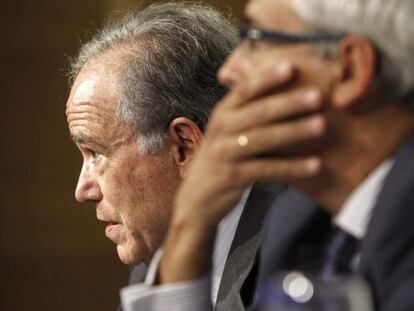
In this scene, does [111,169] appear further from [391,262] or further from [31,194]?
[31,194]

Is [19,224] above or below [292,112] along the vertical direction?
below

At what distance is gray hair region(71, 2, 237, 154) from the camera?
90.8 inches

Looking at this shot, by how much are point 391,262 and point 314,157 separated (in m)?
0.20

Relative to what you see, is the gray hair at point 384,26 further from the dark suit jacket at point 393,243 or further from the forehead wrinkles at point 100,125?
the forehead wrinkles at point 100,125

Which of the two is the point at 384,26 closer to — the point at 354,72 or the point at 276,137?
the point at 354,72

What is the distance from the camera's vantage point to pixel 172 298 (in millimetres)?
1569

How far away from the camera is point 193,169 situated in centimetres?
159

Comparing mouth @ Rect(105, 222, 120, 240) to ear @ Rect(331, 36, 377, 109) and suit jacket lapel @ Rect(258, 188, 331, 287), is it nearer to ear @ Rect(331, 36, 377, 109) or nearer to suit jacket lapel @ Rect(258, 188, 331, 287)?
suit jacket lapel @ Rect(258, 188, 331, 287)

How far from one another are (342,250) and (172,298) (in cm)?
30

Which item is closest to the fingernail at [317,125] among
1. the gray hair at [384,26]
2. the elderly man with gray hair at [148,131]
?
the gray hair at [384,26]

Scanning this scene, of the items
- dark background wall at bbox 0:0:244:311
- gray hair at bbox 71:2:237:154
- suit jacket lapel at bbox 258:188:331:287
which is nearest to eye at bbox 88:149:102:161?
gray hair at bbox 71:2:237:154

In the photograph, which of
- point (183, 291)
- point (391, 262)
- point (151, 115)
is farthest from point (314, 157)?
point (151, 115)

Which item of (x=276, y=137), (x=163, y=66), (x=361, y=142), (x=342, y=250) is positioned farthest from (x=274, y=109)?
(x=163, y=66)

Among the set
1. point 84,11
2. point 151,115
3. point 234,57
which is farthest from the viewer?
point 84,11
